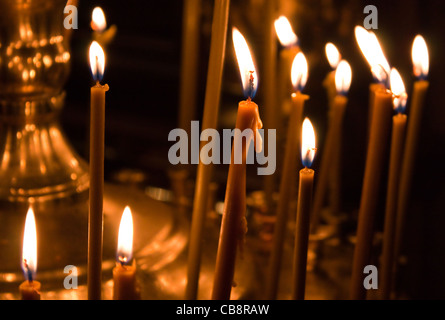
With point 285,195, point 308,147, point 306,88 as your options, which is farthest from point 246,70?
point 306,88

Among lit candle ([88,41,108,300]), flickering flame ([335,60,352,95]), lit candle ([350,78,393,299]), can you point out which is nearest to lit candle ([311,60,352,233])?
flickering flame ([335,60,352,95])

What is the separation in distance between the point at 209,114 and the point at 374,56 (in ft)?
0.46

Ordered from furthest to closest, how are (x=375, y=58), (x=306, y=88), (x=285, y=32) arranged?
(x=306, y=88) → (x=285, y=32) → (x=375, y=58)

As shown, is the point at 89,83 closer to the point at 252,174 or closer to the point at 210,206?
the point at 252,174

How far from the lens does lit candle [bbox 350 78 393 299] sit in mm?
473

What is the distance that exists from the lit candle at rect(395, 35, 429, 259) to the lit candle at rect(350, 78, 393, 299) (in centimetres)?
12

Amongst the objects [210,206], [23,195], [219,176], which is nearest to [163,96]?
[219,176]

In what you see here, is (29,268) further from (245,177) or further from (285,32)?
(285,32)

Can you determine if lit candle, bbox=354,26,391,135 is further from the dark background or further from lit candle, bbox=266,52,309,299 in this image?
the dark background

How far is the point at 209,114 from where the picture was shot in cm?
52

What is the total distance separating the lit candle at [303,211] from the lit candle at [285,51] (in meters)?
0.18

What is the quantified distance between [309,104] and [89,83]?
0.51 meters

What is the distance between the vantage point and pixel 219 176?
120 centimetres
